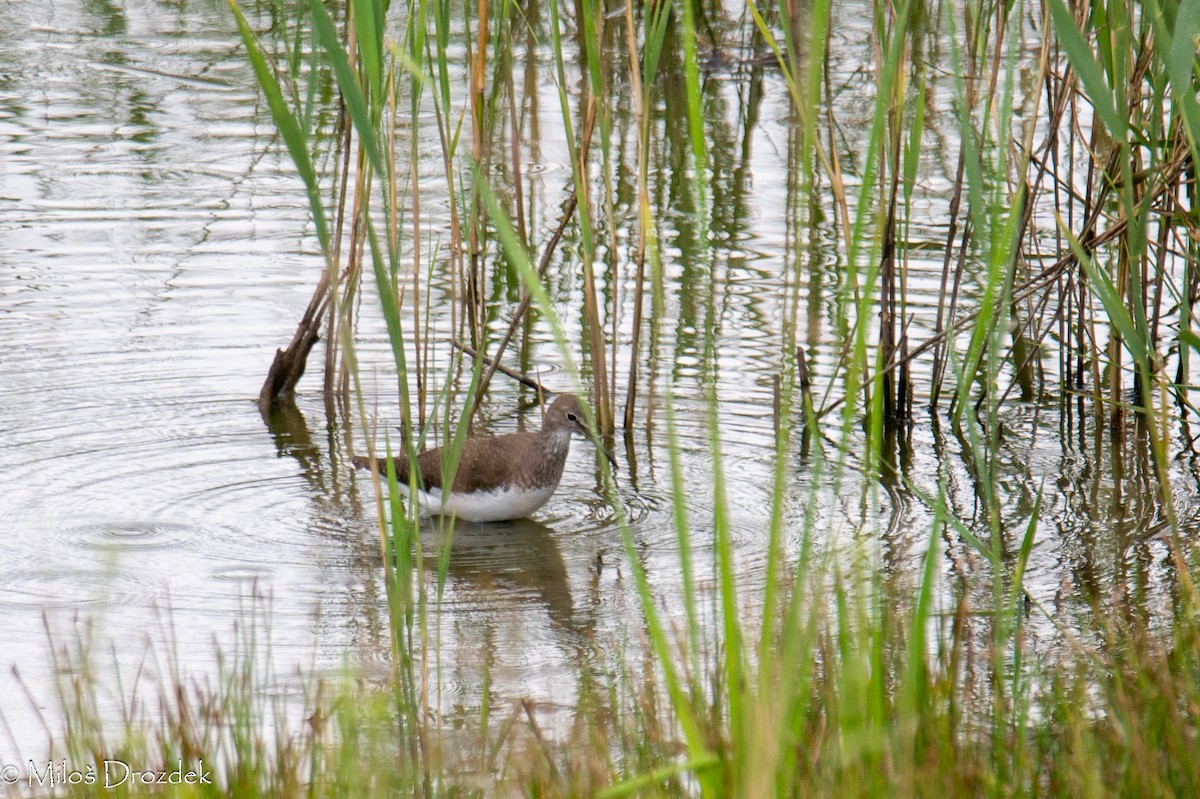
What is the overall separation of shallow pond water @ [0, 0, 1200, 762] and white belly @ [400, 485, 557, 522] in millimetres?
106

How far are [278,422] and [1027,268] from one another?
3.55 meters

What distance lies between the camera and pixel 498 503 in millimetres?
6422

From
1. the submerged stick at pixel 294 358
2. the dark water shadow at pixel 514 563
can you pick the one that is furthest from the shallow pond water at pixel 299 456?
the submerged stick at pixel 294 358

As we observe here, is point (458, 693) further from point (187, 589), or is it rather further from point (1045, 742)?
point (1045, 742)

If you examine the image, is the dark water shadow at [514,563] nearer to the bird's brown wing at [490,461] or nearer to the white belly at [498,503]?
the white belly at [498,503]

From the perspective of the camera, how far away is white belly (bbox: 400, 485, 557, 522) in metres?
6.38

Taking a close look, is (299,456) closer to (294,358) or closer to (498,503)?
(294,358)

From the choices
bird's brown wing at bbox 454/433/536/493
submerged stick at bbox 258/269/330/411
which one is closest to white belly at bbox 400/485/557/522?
bird's brown wing at bbox 454/433/536/493

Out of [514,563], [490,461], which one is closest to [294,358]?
[490,461]

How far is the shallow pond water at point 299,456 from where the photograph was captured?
532 cm

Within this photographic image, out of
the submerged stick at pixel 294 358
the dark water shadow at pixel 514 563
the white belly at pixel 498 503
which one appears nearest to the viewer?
the dark water shadow at pixel 514 563

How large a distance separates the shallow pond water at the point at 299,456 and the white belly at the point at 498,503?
0.35ft

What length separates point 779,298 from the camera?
884 centimetres

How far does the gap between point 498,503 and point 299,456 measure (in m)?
1.15
